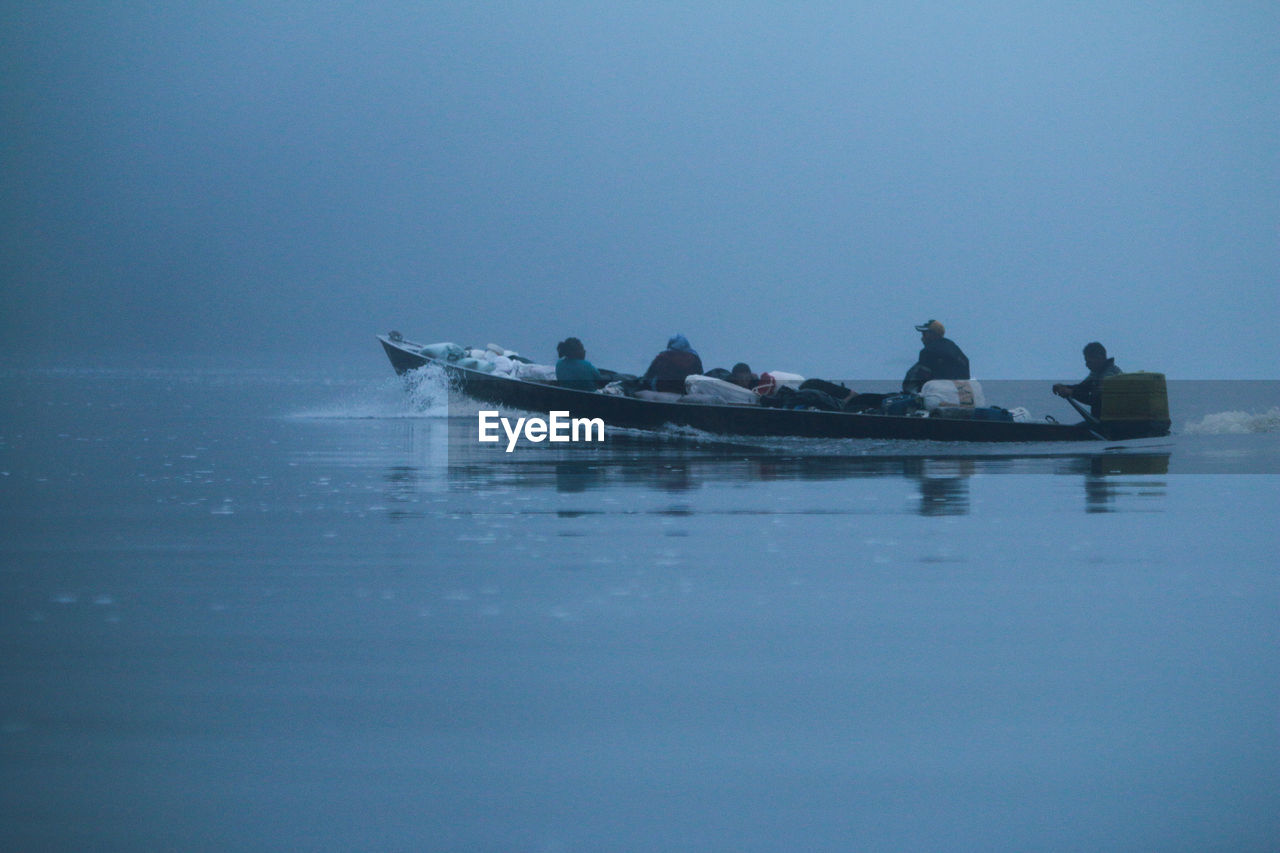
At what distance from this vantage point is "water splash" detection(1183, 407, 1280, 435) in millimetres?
23733

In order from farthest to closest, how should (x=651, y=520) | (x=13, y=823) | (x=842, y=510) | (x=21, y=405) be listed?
(x=21, y=405) → (x=842, y=510) → (x=651, y=520) → (x=13, y=823)

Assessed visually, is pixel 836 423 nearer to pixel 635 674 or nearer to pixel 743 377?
pixel 743 377

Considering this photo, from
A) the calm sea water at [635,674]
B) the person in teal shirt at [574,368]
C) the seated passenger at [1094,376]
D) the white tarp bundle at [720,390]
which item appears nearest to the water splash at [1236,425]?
the seated passenger at [1094,376]

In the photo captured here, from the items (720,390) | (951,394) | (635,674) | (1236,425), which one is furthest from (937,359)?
(635,674)

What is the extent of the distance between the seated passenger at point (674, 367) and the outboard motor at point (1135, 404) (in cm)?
529

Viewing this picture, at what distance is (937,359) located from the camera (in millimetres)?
16656

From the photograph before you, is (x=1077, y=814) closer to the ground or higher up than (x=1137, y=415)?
closer to the ground

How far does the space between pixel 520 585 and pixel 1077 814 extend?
3687 millimetres

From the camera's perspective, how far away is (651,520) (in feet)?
31.3

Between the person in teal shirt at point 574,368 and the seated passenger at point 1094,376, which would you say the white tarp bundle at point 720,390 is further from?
the seated passenger at point 1094,376

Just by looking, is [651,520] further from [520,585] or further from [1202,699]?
[1202,699]

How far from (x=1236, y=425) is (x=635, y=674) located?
911 inches

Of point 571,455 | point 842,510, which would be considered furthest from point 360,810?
point 571,455

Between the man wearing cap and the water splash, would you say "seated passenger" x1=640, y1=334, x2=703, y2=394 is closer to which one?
the man wearing cap
